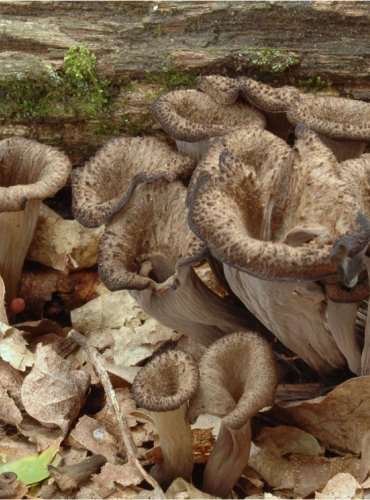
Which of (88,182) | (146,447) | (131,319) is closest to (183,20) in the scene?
(88,182)

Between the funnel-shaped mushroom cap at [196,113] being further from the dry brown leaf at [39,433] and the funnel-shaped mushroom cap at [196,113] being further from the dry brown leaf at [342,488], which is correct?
the dry brown leaf at [342,488]

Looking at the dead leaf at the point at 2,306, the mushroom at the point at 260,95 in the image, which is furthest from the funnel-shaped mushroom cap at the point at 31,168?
the mushroom at the point at 260,95

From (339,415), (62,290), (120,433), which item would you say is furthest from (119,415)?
(62,290)

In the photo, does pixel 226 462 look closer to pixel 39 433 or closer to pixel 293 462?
pixel 293 462

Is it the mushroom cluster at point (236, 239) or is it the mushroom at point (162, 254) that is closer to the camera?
the mushroom cluster at point (236, 239)

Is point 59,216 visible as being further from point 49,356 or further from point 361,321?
point 361,321

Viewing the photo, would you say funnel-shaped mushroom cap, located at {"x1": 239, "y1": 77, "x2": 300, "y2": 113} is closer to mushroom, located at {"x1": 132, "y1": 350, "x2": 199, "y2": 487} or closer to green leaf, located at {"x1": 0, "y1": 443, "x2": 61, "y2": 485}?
mushroom, located at {"x1": 132, "y1": 350, "x2": 199, "y2": 487}
